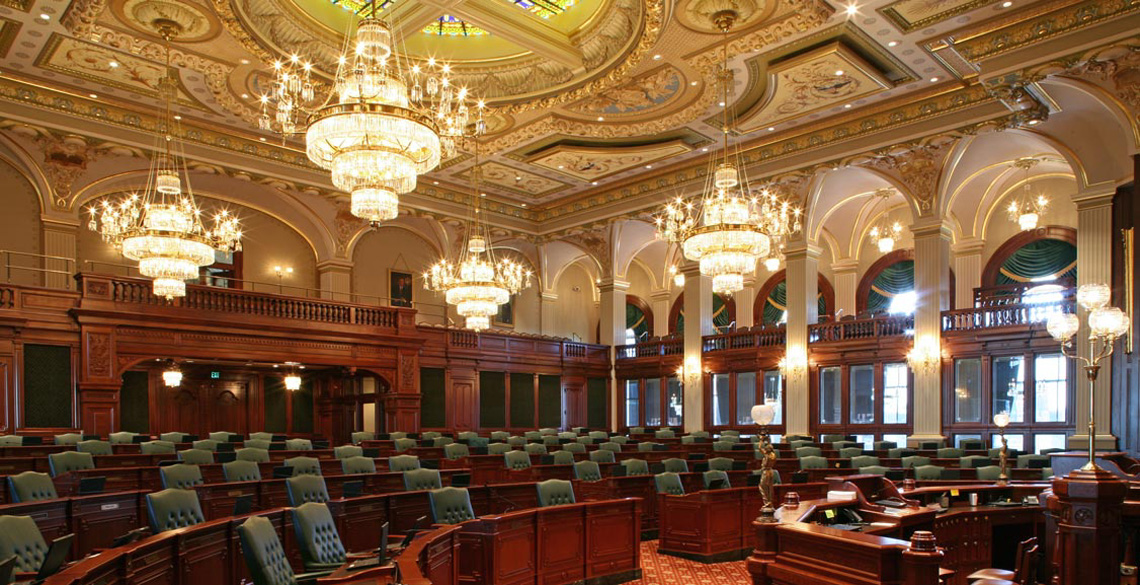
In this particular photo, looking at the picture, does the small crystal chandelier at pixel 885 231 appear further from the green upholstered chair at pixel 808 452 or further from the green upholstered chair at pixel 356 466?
the green upholstered chair at pixel 356 466

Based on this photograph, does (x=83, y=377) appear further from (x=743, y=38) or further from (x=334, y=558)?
(x=743, y=38)

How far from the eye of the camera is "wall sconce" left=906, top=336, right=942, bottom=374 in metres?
15.8

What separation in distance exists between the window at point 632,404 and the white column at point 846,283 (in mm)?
6146

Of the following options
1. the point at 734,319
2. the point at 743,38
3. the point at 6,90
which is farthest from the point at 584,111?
the point at 734,319

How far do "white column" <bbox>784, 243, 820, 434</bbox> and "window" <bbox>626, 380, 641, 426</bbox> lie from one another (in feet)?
18.0

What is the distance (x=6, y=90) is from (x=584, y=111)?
32.3 ft

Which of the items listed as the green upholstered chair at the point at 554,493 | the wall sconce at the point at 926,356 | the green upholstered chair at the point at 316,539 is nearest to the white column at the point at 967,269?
the wall sconce at the point at 926,356

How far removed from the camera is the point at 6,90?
13414 mm

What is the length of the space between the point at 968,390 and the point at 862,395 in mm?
2410

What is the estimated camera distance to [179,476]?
25.4ft

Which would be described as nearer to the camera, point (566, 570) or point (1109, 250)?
point (566, 570)

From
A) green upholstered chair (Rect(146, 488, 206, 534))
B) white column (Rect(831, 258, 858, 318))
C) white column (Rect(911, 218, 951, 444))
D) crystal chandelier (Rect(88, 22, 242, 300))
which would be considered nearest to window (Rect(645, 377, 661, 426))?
white column (Rect(831, 258, 858, 318))

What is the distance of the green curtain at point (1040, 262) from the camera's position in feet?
59.4

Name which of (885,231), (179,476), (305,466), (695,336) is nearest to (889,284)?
(885,231)
